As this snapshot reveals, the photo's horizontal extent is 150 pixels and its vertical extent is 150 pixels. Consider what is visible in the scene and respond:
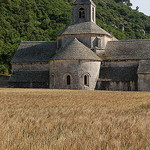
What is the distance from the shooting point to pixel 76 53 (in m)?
41.4

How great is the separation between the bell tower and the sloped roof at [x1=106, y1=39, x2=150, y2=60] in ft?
18.1

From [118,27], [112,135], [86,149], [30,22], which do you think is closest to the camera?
[86,149]

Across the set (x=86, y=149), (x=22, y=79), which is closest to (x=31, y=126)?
(x=86, y=149)

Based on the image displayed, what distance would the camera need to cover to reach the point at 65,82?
1655 inches

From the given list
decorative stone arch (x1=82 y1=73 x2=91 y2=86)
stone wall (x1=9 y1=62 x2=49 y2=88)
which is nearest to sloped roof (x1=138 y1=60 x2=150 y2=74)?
decorative stone arch (x1=82 y1=73 x2=91 y2=86)

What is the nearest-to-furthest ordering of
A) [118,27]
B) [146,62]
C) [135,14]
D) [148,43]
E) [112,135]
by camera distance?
1. [112,135]
2. [146,62]
3. [148,43]
4. [118,27]
5. [135,14]

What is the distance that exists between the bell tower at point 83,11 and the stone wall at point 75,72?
32.3 ft

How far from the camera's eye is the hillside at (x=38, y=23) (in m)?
84.0

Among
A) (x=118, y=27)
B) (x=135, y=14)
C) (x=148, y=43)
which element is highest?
(x=135, y=14)

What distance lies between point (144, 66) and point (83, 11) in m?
15.3

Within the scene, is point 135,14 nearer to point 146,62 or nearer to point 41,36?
point 41,36

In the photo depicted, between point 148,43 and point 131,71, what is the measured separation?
23.0ft

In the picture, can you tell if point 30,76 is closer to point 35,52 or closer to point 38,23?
point 35,52

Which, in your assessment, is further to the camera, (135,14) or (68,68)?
(135,14)
